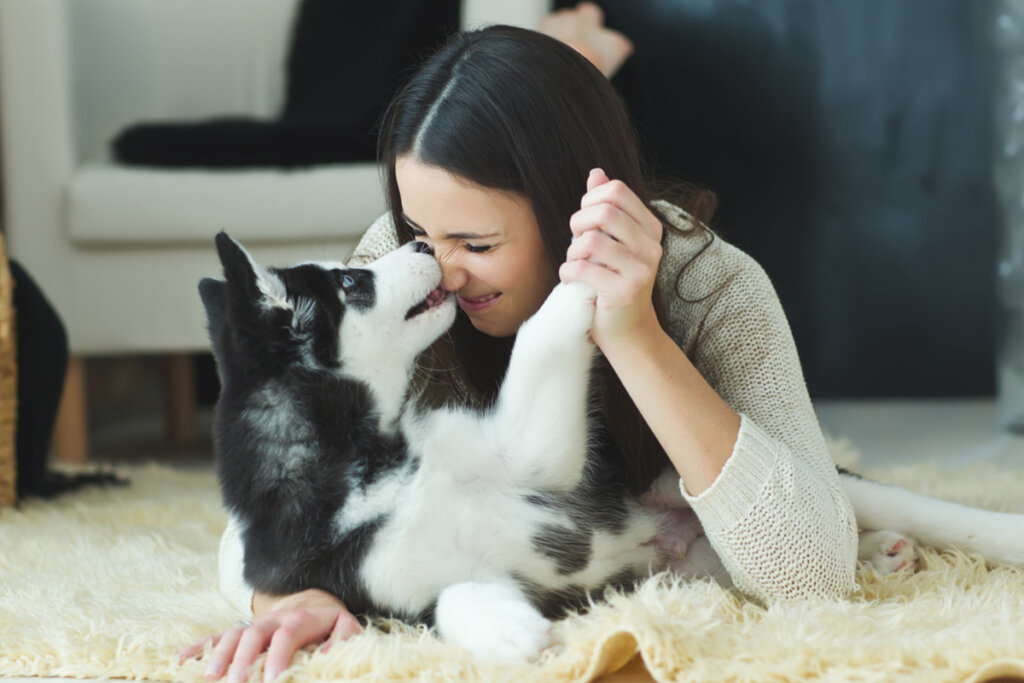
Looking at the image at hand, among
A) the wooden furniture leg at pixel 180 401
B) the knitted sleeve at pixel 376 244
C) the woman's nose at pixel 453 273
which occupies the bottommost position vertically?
the wooden furniture leg at pixel 180 401

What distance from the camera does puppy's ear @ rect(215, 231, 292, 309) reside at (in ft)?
3.82

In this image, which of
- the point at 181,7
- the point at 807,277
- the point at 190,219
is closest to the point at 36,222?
the point at 190,219

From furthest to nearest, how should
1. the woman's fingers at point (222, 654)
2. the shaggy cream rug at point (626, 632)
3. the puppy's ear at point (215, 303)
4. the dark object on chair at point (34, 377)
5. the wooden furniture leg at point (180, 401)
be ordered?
1. the wooden furniture leg at point (180, 401)
2. the dark object on chair at point (34, 377)
3. the puppy's ear at point (215, 303)
4. the woman's fingers at point (222, 654)
5. the shaggy cream rug at point (626, 632)

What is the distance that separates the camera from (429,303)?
1.29 metres

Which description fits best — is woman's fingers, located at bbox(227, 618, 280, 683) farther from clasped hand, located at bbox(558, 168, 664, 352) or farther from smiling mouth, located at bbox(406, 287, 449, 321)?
clasped hand, located at bbox(558, 168, 664, 352)

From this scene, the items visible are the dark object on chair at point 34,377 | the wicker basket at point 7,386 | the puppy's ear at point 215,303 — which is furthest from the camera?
the dark object on chair at point 34,377

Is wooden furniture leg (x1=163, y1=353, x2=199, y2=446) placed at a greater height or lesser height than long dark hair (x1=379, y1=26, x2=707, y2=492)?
lesser

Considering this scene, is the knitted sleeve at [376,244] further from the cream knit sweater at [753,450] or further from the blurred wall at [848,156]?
the blurred wall at [848,156]

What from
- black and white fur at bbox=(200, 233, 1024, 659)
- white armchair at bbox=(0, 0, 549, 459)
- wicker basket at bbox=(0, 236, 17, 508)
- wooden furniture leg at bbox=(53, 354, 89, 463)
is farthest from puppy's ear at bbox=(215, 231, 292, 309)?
wooden furniture leg at bbox=(53, 354, 89, 463)

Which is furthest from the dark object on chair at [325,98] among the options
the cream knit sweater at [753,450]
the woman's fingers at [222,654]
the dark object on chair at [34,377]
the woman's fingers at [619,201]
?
the woman's fingers at [222,654]

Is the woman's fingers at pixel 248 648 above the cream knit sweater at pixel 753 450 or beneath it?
beneath

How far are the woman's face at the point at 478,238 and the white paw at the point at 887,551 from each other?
532mm

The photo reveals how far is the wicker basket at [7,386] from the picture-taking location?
2053 mm

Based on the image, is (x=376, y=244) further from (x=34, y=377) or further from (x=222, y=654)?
(x=34, y=377)
